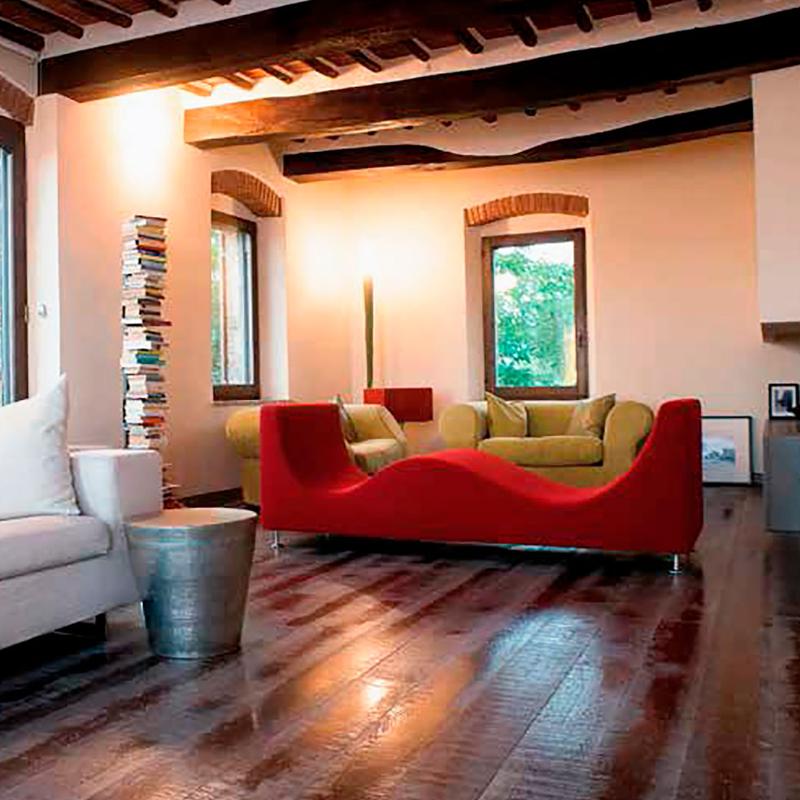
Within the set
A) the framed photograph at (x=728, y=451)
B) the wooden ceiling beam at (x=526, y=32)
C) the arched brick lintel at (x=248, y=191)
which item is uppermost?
the wooden ceiling beam at (x=526, y=32)

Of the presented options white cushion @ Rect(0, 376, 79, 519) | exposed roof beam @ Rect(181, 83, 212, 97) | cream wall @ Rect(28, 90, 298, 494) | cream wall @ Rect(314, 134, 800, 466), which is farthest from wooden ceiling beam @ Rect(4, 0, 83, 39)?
cream wall @ Rect(314, 134, 800, 466)

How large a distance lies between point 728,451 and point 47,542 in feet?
19.1

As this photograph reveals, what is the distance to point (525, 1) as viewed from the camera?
430cm

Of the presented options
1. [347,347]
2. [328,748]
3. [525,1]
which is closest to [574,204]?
[347,347]

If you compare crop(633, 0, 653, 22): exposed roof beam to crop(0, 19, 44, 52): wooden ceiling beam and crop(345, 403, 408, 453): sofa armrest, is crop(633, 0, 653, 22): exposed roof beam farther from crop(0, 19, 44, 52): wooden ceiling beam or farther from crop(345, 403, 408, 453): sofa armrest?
crop(0, 19, 44, 52): wooden ceiling beam

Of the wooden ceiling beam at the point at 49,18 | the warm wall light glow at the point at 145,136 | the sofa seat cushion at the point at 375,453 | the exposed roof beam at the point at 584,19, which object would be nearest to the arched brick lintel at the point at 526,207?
the exposed roof beam at the point at 584,19

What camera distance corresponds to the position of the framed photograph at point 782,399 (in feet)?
23.2

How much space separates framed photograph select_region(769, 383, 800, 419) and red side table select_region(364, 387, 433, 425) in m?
2.75

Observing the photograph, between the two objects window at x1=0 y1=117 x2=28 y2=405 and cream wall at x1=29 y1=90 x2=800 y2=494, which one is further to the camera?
cream wall at x1=29 y1=90 x2=800 y2=494

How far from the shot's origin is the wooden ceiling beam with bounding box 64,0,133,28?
4.85m

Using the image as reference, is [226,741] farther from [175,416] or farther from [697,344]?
[697,344]

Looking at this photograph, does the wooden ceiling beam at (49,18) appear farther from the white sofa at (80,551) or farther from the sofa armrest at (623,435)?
the sofa armrest at (623,435)

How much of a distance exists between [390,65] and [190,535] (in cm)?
406

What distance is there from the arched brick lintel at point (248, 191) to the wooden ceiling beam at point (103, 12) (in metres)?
1.69
